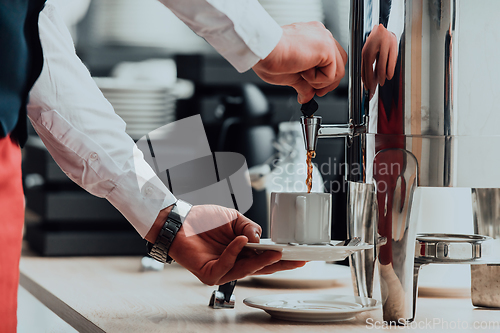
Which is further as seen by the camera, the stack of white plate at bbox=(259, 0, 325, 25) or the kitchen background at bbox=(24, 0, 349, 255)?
the stack of white plate at bbox=(259, 0, 325, 25)

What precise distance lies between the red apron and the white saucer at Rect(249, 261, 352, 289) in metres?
0.46

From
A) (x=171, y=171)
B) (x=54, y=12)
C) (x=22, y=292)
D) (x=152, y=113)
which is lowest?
(x=22, y=292)

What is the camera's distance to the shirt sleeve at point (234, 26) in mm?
543

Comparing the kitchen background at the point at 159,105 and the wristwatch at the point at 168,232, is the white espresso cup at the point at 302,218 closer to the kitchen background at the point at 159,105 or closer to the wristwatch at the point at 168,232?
the wristwatch at the point at 168,232

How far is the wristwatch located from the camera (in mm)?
705

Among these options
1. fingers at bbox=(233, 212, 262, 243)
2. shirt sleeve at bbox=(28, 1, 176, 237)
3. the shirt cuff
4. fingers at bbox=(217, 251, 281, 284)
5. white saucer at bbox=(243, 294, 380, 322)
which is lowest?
white saucer at bbox=(243, 294, 380, 322)

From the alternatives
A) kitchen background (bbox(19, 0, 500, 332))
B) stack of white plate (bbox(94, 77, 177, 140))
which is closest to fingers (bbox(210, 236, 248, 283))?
kitchen background (bbox(19, 0, 500, 332))

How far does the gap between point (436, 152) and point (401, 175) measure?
43mm

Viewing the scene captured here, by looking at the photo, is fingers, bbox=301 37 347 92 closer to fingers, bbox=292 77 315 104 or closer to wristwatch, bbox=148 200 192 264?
fingers, bbox=292 77 315 104

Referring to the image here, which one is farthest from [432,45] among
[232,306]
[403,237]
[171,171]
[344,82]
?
[344,82]

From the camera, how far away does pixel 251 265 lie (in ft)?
2.02

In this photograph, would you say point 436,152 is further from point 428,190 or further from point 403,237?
point 428,190

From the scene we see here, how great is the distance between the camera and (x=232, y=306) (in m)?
0.70

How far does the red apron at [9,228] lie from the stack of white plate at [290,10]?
1.10 meters
